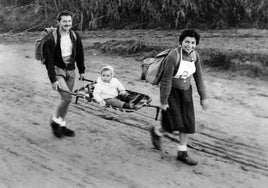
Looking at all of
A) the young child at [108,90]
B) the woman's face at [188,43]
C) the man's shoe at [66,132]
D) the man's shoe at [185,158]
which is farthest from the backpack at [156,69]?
the man's shoe at [66,132]

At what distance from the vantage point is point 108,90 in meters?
5.83

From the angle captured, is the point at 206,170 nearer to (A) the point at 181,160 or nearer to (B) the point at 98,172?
(A) the point at 181,160

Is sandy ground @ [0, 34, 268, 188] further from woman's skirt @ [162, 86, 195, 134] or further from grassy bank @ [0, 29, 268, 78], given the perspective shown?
grassy bank @ [0, 29, 268, 78]

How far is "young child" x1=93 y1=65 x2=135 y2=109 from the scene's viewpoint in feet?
18.6

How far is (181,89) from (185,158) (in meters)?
0.84

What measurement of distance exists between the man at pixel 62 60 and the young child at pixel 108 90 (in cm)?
43

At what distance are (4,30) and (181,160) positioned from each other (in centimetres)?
1168

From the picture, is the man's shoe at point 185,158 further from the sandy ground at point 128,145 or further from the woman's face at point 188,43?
the woman's face at point 188,43

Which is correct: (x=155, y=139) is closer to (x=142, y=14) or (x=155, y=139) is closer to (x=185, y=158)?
(x=185, y=158)

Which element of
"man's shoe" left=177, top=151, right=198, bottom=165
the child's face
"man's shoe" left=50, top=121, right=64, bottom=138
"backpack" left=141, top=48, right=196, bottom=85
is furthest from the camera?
"man's shoe" left=50, top=121, right=64, bottom=138

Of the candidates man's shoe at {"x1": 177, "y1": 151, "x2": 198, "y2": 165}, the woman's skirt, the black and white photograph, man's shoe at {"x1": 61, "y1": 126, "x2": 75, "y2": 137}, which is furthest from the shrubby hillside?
man's shoe at {"x1": 177, "y1": 151, "x2": 198, "y2": 165}

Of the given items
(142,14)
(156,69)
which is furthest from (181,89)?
(142,14)

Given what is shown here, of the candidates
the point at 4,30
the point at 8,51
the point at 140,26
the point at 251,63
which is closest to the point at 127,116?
the point at 251,63

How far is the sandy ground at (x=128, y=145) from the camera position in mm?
4988
